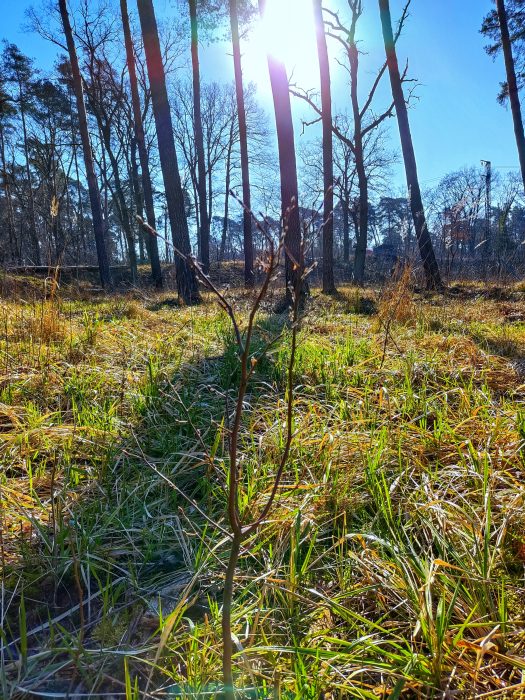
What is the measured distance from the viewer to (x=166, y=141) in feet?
22.3

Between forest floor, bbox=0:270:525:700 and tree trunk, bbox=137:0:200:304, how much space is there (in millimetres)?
4557

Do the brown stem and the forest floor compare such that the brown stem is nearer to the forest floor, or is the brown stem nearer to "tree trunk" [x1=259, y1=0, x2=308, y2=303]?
the forest floor

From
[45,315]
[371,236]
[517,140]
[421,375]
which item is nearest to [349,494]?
[421,375]

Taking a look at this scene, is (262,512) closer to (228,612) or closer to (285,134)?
(228,612)

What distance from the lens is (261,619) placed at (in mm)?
951

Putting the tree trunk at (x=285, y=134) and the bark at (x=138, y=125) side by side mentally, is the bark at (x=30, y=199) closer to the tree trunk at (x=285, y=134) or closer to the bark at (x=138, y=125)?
the bark at (x=138, y=125)

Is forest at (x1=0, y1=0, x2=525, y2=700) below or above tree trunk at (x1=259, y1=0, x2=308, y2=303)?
below

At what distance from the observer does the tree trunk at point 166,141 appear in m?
6.48

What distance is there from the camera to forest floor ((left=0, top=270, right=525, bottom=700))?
2.69ft

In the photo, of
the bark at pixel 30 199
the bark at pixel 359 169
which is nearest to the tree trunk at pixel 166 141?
the bark at pixel 359 169

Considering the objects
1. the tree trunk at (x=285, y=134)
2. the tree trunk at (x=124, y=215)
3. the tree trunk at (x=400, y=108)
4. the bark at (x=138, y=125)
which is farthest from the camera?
the tree trunk at (x=124, y=215)

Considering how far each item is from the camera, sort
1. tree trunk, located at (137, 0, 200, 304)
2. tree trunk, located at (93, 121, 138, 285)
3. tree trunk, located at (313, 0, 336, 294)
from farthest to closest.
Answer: tree trunk, located at (93, 121, 138, 285)
tree trunk, located at (313, 0, 336, 294)
tree trunk, located at (137, 0, 200, 304)

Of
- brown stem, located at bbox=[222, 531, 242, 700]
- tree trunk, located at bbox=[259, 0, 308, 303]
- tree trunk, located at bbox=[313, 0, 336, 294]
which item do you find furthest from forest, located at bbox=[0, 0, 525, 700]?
tree trunk, located at bbox=[313, 0, 336, 294]

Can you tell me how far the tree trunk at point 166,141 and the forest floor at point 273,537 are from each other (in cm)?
456
